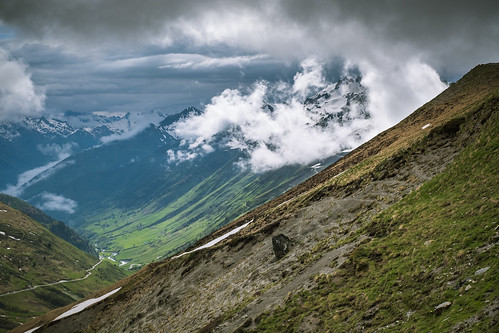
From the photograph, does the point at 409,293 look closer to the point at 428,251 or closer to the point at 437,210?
the point at 428,251

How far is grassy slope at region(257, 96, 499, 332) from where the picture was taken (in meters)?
23.1

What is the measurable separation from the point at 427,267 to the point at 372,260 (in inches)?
246

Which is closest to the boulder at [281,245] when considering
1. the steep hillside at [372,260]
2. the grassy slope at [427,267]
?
the steep hillside at [372,260]

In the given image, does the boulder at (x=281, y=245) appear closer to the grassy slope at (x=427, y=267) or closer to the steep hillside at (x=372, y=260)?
the steep hillside at (x=372, y=260)

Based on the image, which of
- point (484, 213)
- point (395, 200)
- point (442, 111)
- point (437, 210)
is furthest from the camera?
point (442, 111)

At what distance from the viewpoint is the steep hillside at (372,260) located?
25375 mm

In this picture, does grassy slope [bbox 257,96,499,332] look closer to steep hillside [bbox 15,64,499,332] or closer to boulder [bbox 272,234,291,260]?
steep hillside [bbox 15,64,499,332]

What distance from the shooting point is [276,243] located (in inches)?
2046

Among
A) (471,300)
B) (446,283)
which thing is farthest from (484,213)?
(471,300)

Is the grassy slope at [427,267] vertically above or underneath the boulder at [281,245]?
underneath

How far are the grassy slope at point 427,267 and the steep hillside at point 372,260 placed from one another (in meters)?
0.09

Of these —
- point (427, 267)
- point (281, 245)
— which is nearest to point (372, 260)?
point (427, 267)

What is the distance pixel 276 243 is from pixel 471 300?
31.1 m

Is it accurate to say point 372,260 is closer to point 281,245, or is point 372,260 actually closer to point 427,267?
point 427,267
